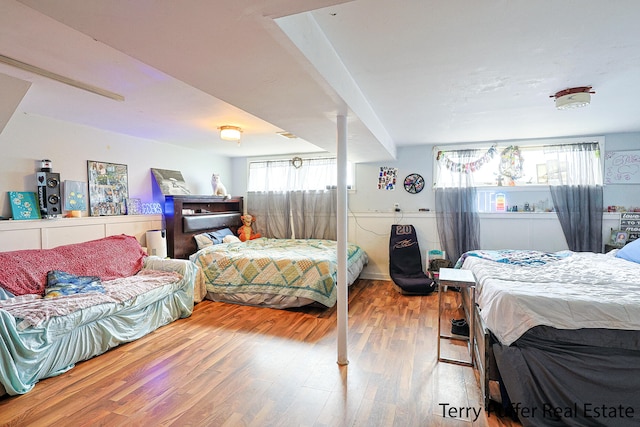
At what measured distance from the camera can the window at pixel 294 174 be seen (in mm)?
5324

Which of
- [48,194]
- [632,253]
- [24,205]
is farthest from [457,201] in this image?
[24,205]

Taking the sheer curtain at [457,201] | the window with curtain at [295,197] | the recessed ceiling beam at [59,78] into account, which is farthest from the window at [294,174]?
the recessed ceiling beam at [59,78]

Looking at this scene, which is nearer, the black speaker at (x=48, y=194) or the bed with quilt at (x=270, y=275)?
the black speaker at (x=48, y=194)

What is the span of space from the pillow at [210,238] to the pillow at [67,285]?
1537mm

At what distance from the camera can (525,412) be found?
1794 mm

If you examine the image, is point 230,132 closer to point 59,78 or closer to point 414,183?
point 59,78

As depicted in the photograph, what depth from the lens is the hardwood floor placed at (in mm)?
1880

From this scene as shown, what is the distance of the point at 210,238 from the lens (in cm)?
459

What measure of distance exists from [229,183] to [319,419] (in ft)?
16.1

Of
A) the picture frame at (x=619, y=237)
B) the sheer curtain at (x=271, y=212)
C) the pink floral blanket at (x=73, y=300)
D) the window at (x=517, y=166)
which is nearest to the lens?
the pink floral blanket at (x=73, y=300)

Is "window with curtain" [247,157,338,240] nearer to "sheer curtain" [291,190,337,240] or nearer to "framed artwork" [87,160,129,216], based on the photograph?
"sheer curtain" [291,190,337,240]

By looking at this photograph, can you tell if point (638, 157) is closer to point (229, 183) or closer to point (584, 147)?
point (584, 147)

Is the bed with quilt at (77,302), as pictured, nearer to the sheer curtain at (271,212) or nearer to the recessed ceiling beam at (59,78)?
the recessed ceiling beam at (59,78)

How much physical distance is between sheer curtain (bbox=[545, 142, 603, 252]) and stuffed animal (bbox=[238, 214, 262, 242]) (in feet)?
15.5
